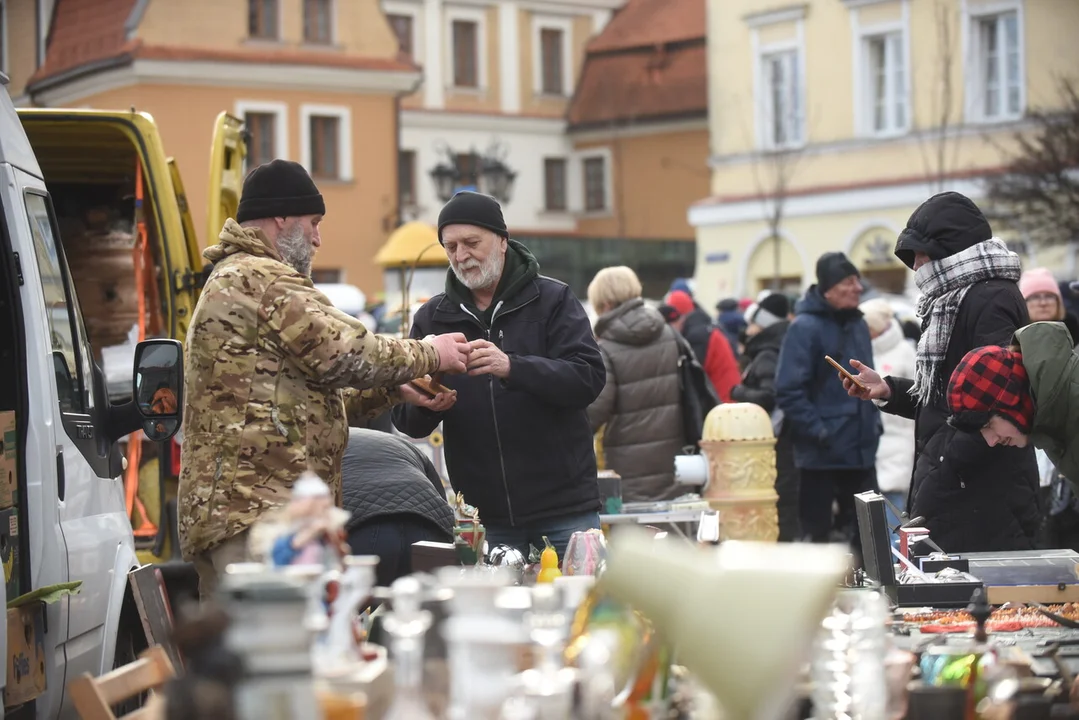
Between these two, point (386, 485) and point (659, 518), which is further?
point (659, 518)

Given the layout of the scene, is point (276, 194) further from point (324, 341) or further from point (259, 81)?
point (259, 81)

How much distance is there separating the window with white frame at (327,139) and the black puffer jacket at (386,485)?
3465 cm

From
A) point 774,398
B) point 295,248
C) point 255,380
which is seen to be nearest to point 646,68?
point 774,398

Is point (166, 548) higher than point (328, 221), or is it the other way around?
point (328, 221)

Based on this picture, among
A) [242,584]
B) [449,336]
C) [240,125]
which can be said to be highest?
[240,125]

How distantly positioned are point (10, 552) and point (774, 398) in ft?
23.2

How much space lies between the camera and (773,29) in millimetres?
36125

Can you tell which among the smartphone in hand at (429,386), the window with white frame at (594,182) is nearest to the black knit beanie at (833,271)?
the smartphone in hand at (429,386)

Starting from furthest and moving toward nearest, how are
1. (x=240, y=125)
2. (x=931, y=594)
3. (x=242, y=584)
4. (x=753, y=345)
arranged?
(x=753, y=345) < (x=240, y=125) < (x=931, y=594) < (x=242, y=584)

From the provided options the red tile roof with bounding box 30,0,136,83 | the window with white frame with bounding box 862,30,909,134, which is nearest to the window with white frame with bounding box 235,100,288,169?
the red tile roof with bounding box 30,0,136,83

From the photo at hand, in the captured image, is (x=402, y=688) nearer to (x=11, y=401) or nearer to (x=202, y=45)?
(x=11, y=401)

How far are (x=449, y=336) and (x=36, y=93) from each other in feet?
119

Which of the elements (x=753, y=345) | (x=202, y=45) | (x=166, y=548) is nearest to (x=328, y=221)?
(x=202, y=45)

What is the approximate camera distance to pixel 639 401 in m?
9.67
